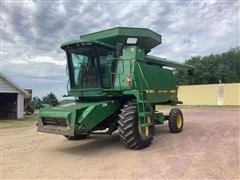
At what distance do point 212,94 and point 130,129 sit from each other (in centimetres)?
2691

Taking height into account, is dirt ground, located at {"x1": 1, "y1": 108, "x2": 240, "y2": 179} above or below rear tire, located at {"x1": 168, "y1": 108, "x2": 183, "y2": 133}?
below

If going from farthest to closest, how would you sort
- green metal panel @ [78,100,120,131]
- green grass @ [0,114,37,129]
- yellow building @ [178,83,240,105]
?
yellow building @ [178,83,240,105]
green grass @ [0,114,37,129]
green metal panel @ [78,100,120,131]

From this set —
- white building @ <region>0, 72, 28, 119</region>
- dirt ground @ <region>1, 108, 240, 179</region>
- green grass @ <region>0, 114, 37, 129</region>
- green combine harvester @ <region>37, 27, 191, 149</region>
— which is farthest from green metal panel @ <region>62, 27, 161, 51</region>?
white building @ <region>0, 72, 28, 119</region>

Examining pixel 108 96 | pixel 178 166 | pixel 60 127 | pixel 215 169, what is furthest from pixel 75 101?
pixel 215 169

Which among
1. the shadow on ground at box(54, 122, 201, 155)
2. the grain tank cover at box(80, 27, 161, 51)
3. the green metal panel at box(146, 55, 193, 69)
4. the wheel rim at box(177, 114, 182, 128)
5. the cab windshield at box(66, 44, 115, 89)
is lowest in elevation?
the shadow on ground at box(54, 122, 201, 155)

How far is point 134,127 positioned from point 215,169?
2.60 meters

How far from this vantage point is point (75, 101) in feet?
32.0

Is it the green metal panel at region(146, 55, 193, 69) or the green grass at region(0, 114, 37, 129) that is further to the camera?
the green grass at region(0, 114, 37, 129)

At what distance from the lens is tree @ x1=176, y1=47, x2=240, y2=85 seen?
164 feet

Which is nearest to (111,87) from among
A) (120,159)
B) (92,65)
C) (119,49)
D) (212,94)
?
(92,65)

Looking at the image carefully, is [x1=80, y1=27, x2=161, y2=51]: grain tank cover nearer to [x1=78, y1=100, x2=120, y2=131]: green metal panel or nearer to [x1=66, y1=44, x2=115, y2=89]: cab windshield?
[x1=66, y1=44, x2=115, y2=89]: cab windshield

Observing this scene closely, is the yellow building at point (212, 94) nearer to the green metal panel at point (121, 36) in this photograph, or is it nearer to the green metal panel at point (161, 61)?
the green metal panel at point (161, 61)

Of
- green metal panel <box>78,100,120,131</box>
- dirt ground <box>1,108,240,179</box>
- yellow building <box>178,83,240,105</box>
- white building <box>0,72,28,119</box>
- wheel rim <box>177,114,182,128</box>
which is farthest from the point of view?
yellow building <box>178,83,240,105</box>

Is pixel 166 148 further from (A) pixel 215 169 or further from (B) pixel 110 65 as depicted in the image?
(B) pixel 110 65
